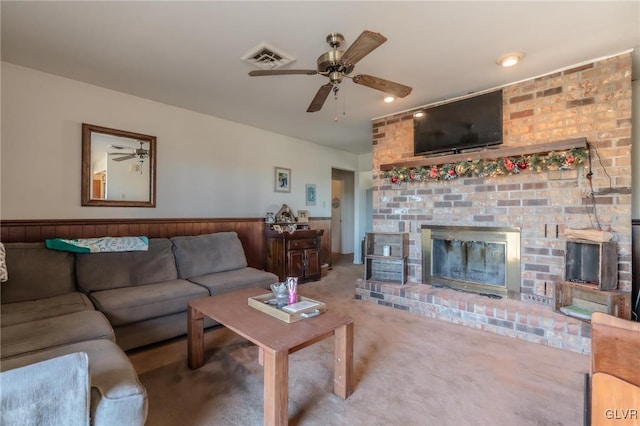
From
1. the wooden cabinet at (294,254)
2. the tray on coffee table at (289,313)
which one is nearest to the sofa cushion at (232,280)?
the tray on coffee table at (289,313)

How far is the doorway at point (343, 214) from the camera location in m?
7.33

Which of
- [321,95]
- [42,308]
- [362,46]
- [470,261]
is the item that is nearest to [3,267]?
[42,308]

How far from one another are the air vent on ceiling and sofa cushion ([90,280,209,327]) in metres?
2.04

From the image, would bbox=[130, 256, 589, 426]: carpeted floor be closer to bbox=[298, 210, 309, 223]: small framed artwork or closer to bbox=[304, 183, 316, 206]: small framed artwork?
bbox=[298, 210, 309, 223]: small framed artwork

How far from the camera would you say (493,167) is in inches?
114

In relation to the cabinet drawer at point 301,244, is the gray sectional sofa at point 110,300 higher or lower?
lower

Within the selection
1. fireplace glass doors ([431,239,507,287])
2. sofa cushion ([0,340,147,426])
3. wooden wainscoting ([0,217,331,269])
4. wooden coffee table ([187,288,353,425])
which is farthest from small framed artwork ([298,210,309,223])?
sofa cushion ([0,340,147,426])

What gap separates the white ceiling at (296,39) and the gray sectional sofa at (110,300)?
1.60 meters

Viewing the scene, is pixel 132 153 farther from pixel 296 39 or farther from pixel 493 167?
pixel 493 167

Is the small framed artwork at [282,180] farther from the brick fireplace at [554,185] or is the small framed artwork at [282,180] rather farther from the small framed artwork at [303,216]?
the brick fireplace at [554,185]

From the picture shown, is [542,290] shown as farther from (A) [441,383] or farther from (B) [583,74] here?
(B) [583,74]

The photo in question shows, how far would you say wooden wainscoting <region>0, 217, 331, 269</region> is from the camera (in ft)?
8.54

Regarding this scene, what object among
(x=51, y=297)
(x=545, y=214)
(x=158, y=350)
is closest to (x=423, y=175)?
(x=545, y=214)

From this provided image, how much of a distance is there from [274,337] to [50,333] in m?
1.28
